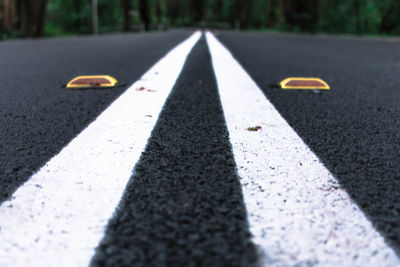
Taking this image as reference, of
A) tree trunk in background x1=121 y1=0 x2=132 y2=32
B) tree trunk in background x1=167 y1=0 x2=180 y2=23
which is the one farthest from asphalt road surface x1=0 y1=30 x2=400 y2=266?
tree trunk in background x1=167 y1=0 x2=180 y2=23

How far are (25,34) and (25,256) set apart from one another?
61.5 feet

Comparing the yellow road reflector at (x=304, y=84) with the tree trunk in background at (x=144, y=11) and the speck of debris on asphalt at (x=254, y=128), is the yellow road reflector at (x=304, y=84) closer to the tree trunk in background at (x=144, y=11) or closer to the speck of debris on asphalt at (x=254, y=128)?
the speck of debris on asphalt at (x=254, y=128)

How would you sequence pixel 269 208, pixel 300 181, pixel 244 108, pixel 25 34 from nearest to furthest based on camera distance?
pixel 269 208 → pixel 300 181 → pixel 244 108 → pixel 25 34

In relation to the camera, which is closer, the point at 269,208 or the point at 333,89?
the point at 269,208

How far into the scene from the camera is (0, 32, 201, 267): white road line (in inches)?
39.1

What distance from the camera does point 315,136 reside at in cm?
206

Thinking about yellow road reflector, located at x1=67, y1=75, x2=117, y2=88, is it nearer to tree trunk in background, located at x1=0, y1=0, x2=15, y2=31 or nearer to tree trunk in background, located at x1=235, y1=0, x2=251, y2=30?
tree trunk in background, located at x1=0, y1=0, x2=15, y2=31

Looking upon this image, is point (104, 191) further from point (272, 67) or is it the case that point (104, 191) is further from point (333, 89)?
point (272, 67)

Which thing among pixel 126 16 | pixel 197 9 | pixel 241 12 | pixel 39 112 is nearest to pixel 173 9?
pixel 197 9

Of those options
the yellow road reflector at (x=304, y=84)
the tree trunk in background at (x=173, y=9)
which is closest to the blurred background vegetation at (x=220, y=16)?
the tree trunk in background at (x=173, y=9)

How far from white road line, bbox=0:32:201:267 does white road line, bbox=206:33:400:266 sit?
1.38 ft

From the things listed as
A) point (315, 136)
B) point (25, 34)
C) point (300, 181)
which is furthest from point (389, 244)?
point (25, 34)

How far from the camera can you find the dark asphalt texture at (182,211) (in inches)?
38.2

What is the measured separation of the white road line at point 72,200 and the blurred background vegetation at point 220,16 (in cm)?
1635
